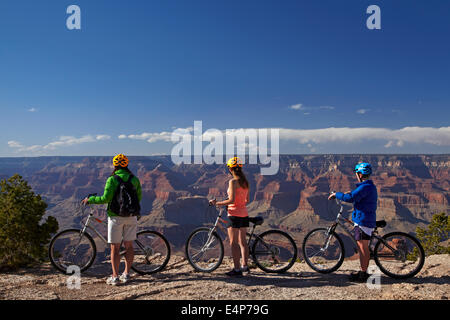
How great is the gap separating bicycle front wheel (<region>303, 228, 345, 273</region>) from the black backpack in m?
3.84

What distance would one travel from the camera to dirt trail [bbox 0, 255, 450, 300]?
Answer: 514cm

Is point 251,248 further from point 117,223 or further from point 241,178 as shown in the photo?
point 117,223

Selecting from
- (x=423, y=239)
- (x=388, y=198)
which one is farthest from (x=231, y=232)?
(x=388, y=198)

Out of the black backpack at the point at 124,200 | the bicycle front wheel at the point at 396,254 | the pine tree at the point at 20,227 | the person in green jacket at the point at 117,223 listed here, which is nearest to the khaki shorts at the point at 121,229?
the person in green jacket at the point at 117,223

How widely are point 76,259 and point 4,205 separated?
2732mm

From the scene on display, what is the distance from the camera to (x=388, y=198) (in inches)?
6186

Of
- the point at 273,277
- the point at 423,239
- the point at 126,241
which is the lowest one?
the point at 423,239

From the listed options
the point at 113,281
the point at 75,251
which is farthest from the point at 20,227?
the point at 113,281

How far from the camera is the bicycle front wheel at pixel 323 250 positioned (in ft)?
21.2

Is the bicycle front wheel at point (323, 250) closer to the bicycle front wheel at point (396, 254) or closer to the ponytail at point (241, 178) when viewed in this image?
the bicycle front wheel at point (396, 254)

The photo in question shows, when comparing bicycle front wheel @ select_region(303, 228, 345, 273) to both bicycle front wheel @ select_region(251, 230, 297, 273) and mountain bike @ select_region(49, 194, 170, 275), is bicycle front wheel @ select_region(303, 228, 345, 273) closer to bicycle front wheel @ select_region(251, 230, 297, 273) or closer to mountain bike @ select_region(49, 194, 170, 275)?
bicycle front wheel @ select_region(251, 230, 297, 273)

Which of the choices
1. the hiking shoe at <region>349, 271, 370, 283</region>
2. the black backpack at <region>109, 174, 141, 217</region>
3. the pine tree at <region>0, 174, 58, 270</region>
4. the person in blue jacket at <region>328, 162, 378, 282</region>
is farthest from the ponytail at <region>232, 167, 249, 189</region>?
the pine tree at <region>0, 174, 58, 270</region>

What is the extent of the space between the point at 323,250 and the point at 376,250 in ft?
3.50
